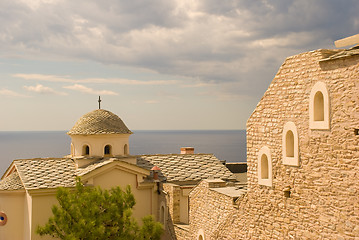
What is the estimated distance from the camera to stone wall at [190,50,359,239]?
10.2 m

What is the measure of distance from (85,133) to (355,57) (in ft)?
53.6

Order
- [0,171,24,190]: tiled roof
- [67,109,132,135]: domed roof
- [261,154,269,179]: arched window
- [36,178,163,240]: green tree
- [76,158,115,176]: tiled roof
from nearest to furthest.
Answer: [261,154,269,179]: arched window < [36,178,163,240]: green tree < [0,171,24,190]: tiled roof < [76,158,115,176]: tiled roof < [67,109,132,135]: domed roof

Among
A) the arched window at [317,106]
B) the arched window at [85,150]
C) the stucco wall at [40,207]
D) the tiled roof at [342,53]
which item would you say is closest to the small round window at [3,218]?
the stucco wall at [40,207]

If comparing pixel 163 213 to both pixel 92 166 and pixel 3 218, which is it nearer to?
pixel 92 166

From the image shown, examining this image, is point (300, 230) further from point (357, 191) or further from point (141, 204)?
point (141, 204)

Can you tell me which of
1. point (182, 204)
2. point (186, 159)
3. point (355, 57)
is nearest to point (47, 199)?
point (182, 204)

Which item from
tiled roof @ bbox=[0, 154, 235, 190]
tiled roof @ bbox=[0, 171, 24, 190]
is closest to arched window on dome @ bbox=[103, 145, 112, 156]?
tiled roof @ bbox=[0, 154, 235, 190]

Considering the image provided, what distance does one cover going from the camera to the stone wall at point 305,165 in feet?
33.3

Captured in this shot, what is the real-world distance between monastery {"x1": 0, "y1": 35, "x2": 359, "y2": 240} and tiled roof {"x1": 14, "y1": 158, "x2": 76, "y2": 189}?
0.05 metres

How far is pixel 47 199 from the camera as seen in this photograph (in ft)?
62.8

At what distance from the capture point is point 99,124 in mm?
22859

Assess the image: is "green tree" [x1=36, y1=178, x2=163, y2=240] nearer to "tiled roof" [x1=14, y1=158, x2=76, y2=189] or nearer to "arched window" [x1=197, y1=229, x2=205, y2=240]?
"arched window" [x1=197, y1=229, x2=205, y2=240]

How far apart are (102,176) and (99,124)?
11.8ft

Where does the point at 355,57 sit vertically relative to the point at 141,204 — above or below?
above
